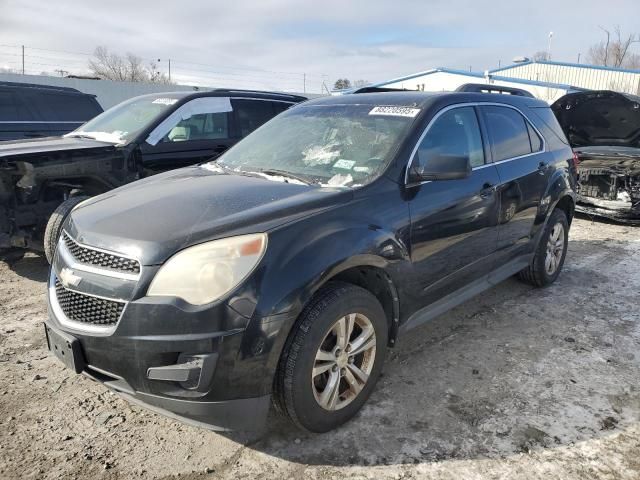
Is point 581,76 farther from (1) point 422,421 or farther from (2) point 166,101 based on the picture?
(1) point 422,421

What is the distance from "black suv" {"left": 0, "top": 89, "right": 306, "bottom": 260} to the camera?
478cm

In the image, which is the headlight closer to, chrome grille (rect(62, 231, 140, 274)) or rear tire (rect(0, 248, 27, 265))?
chrome grille (rect(62, 231, 140, 274))

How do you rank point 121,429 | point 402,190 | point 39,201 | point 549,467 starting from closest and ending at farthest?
point 549,467 → point 121,429 → point 402,190 → point 39,201

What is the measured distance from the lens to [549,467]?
2.51 metres

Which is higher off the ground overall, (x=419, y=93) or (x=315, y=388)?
(x=419, y=93)

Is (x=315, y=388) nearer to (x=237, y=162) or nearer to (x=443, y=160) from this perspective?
(x=443, y=160)

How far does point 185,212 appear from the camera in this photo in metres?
2.59

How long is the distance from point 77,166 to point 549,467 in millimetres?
4774

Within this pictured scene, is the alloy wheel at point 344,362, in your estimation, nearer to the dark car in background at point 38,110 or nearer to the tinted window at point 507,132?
the tinted window at point 507,132

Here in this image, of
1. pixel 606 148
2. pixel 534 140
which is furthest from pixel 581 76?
pixel 534 140

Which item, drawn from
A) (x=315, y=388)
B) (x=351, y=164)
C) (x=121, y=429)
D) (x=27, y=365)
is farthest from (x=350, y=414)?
(x=27, y=365)

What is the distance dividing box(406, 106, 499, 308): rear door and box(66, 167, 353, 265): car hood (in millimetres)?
641

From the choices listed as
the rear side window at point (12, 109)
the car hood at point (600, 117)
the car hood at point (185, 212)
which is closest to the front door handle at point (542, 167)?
the car hood at point (185, 212)

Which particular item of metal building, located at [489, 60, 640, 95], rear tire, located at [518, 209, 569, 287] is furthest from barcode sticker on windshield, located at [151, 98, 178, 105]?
metal building, located at [489, 60, 640, 95]
